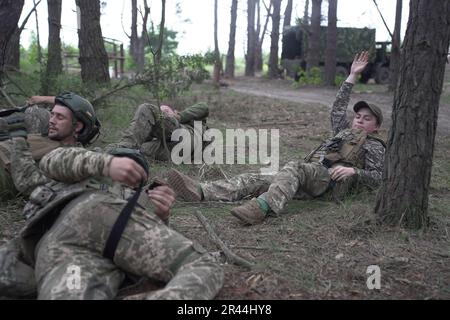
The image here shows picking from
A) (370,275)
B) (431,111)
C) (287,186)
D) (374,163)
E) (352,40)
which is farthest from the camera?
(352,40)

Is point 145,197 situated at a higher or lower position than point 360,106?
lower

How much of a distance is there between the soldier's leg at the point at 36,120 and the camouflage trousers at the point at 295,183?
2.02 meters

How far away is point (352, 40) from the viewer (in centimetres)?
2147

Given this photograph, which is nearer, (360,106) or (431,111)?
(431,111)

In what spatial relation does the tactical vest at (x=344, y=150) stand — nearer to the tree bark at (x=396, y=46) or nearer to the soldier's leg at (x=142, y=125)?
the soldier's leg at (x=142, y=125)

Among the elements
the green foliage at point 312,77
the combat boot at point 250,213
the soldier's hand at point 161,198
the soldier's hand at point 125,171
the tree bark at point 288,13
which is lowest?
the combat boot at point 250,213

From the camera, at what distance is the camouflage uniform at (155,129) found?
18.3 ft

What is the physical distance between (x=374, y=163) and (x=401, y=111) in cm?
109

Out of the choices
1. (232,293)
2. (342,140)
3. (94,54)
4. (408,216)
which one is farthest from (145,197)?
(94,54)

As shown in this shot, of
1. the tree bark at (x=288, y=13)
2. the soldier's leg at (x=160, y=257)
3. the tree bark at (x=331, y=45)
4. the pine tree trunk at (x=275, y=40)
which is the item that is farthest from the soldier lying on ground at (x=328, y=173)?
the tree bark at (x=288, y=13)

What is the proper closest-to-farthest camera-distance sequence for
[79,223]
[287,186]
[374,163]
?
[79,223] → [287,186] → [374,163]

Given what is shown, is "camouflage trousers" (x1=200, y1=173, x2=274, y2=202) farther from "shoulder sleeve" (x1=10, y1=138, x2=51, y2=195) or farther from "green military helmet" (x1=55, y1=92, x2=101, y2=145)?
"shoulder sleeve" (x1=10, y1=138, x2=51, y2=195)
